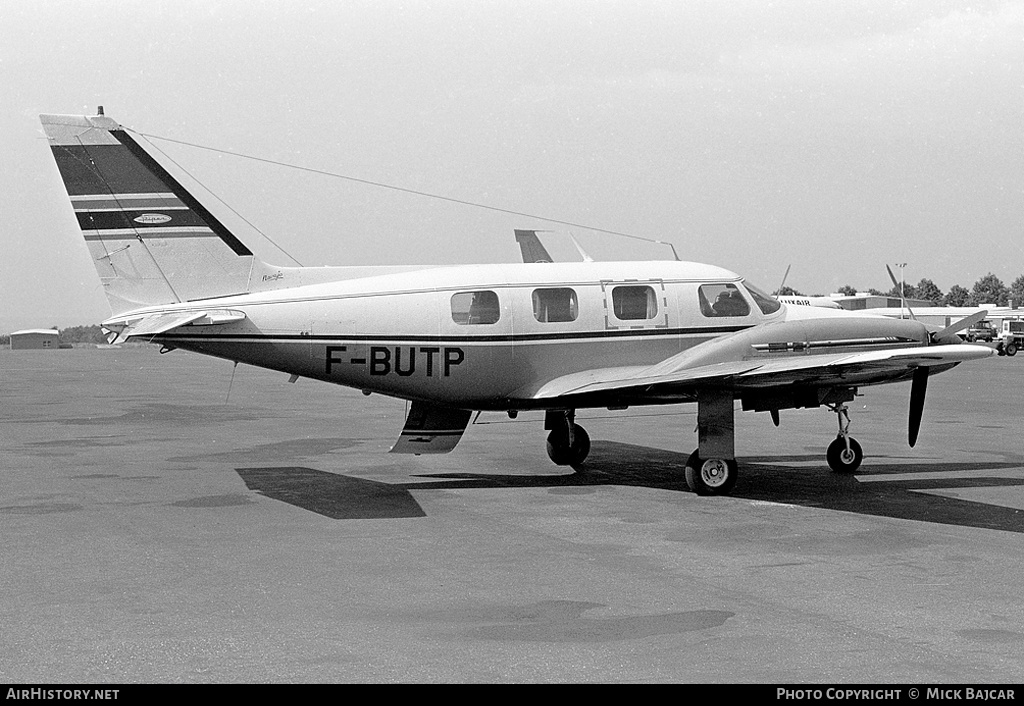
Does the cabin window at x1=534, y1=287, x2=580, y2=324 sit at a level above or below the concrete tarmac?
above

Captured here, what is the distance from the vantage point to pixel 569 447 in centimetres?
1688

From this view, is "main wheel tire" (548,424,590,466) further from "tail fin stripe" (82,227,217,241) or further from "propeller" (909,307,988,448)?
"tail fin stripe" (82,227,217,241)

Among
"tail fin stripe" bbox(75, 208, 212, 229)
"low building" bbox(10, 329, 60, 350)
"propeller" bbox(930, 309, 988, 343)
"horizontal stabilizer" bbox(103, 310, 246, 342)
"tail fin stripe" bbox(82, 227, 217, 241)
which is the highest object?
"tail fin stripe" bbox(75, 208, 212, 229)

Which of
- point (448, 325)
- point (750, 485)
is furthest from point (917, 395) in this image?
point (448, 325)

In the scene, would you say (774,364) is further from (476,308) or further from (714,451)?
(476,308)

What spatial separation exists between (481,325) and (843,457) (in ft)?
19.6

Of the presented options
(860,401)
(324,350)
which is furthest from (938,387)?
(324,350)

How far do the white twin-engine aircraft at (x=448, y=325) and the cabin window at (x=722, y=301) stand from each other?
48 mm

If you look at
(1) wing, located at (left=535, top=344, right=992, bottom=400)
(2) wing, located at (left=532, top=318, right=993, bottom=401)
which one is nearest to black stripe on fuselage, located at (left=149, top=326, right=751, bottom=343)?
(2) wing, located at (left=532, top=318, right=993, bottom=401)

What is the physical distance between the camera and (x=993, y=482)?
1533 cm

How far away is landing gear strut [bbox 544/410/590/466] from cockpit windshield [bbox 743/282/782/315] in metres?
3.33

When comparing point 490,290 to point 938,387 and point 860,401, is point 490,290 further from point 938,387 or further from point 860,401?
point 938,387

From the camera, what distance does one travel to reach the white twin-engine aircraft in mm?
14430
